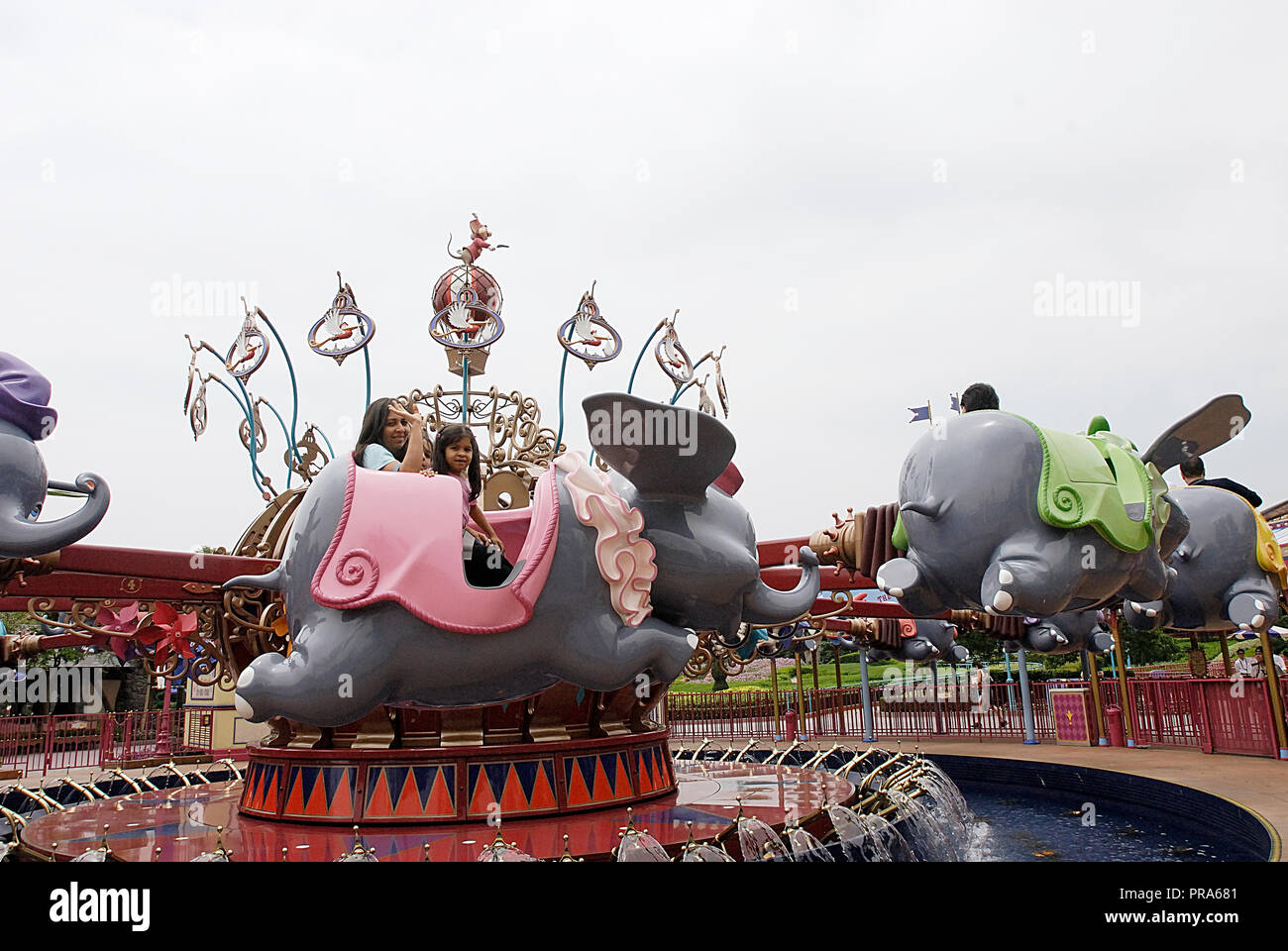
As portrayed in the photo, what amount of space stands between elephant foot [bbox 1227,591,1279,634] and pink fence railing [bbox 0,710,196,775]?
18097 mm

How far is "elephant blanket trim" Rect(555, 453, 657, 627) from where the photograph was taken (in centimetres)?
414

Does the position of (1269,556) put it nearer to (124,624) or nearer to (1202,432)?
(1202,432)

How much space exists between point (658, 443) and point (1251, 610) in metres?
2.73

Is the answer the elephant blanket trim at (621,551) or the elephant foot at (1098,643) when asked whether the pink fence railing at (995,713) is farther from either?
the elephant blanket trim at (621,551)

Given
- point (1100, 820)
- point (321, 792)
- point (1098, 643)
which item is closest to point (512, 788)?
point (321, 792)

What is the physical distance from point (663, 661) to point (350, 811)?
2302 mm

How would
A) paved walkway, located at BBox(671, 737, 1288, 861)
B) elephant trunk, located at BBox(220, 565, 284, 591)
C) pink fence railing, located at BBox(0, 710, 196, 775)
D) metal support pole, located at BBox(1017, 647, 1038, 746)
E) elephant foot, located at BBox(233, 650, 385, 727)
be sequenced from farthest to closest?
pink fence railing, located at BBox(0, 710, 196, 775) → metal support pole, located at BBox(1017, 647, 1038, 746) → paved walkway, located at BBox(671, 737, 1288, 861) → elephant trunk, located at BBox(220, 565, 284, 591) → elephant foot, located at BBox(233, 650, 385, 727)

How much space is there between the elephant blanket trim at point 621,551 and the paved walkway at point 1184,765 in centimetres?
510

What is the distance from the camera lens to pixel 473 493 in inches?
178

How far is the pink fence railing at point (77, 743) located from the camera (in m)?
17.3

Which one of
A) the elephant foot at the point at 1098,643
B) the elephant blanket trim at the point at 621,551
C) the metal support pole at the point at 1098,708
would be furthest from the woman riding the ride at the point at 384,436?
the metal support pole at the point at 1098,708
